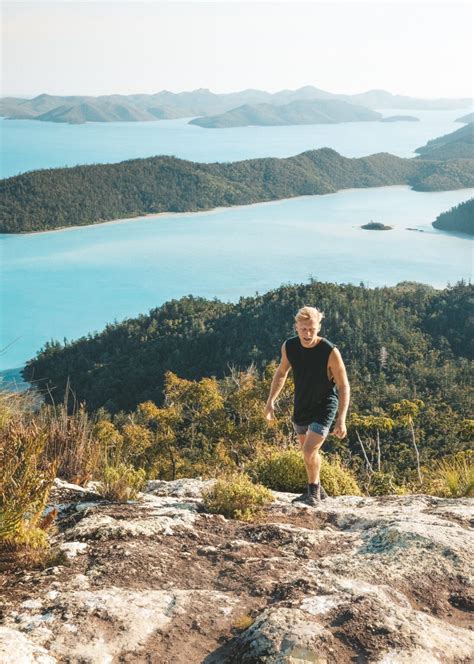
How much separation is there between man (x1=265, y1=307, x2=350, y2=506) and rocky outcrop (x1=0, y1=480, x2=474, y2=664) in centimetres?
49

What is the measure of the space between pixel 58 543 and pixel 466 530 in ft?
6.23

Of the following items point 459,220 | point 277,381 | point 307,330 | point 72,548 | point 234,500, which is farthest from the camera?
point 459,220

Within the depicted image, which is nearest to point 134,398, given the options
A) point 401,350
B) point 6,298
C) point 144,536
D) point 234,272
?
point 401,350

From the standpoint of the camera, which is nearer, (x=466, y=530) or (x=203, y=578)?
(x=203, y=578)

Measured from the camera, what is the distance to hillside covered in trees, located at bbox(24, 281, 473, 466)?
43656 mm

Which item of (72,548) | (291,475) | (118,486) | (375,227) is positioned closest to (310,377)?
(291,475)

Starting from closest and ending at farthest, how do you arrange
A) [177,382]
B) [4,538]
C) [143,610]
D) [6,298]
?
[143,610] < [4,538] < [177,382] < [6,298]

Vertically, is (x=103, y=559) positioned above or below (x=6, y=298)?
above

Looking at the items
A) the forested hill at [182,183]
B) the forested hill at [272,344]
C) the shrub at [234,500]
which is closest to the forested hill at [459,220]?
the forested hill at [182,183]

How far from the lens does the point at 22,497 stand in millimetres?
2551

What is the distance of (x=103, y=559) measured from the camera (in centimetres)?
272

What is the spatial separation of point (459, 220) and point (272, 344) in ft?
305

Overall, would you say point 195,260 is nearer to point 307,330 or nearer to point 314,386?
point 314,386

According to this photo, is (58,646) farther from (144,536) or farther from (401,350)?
(401,350)
